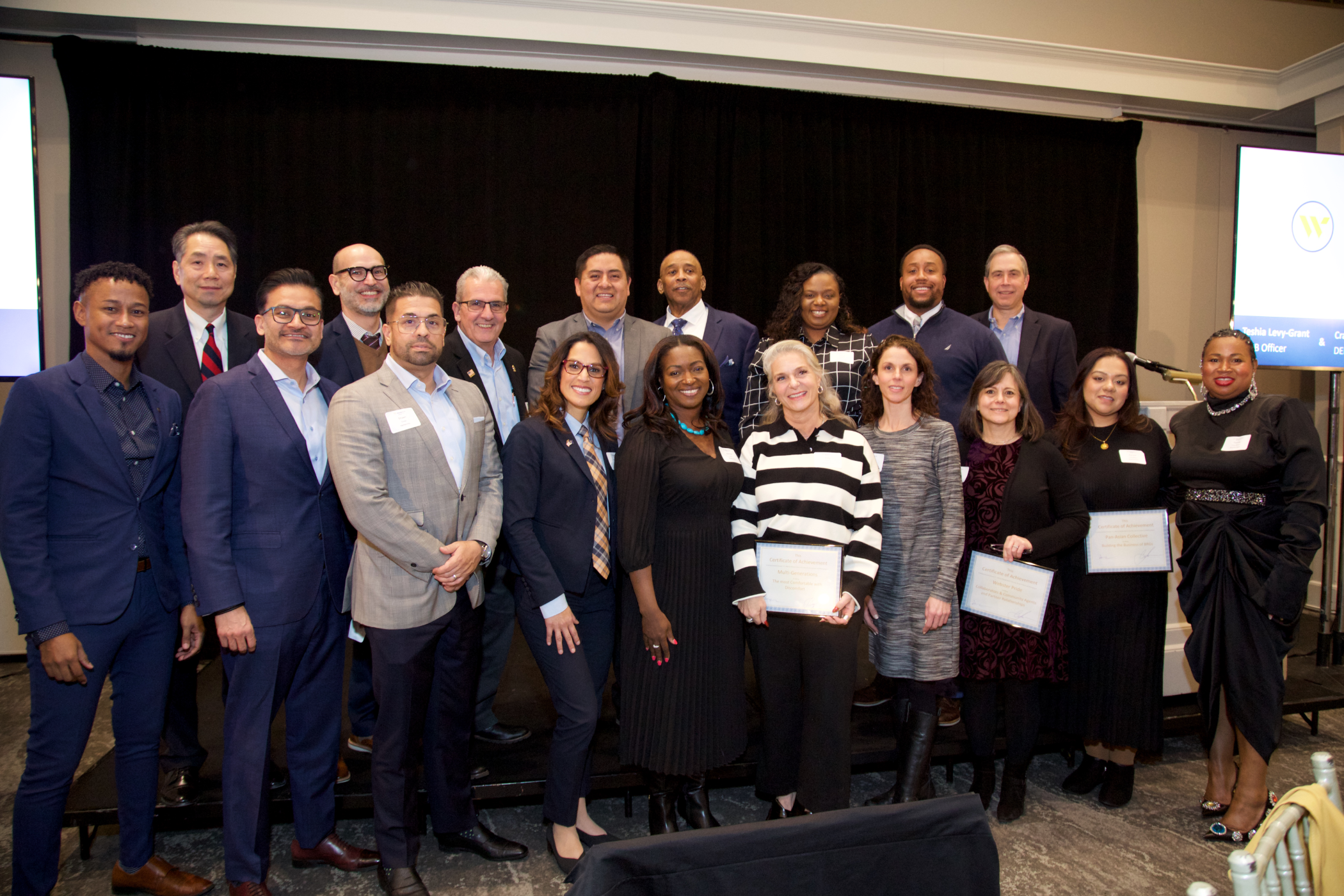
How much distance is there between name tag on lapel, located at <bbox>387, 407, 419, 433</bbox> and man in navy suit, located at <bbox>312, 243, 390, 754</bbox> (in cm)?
75

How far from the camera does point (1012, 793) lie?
2.89 m

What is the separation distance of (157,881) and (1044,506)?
3189 millimetres

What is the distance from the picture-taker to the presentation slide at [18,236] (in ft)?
12.2

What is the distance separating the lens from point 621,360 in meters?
3.27

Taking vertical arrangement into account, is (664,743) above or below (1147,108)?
below

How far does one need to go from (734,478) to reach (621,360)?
976 millimetres

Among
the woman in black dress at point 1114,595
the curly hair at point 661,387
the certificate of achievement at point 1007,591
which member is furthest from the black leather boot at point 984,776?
the curly hair at point 661,387

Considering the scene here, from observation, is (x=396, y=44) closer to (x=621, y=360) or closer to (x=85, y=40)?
(x=85, y=40)

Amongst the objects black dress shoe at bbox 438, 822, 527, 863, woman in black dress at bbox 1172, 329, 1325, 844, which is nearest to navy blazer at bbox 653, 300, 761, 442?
woman in black dress at bbox 1172, 329, 1325, 844

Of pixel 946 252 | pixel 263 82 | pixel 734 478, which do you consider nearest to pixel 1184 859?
pixel 734 478

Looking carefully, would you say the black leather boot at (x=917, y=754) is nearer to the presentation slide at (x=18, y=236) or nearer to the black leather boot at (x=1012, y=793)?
the black leather boot at (x=1012, y=793)

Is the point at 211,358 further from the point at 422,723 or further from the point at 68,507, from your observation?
the point at 422,723

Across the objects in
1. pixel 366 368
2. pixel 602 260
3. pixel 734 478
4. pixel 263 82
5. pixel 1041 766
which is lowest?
pixel 1041 766

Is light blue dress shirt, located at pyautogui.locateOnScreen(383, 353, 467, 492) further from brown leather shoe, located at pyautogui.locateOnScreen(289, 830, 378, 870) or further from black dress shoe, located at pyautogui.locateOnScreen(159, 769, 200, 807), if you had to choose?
black dress shoe, located at pyautogui.locateOnScreen(159, 769, 200, 807)
